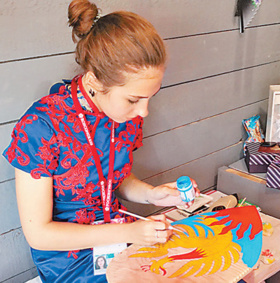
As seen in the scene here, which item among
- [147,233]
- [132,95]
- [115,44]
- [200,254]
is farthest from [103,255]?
[115,44]

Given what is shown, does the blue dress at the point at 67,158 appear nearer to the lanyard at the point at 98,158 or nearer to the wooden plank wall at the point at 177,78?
the lanyard at the point at 98,158

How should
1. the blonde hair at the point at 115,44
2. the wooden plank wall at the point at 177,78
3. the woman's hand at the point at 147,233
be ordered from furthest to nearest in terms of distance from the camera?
the wooden plank wall at the point at 177,78
the woman's hand at the point at 147,233
the blonde hair at the point at 115,44

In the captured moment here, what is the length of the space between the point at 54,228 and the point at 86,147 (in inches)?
9.9

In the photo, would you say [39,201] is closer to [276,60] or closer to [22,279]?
[22,279]

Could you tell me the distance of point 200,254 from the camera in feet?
3.59

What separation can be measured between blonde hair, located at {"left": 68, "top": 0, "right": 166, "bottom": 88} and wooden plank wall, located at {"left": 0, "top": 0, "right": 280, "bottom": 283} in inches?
10.3

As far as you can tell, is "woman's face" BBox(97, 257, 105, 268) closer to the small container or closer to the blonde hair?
the small container

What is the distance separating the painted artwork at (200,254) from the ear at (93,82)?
48 cm

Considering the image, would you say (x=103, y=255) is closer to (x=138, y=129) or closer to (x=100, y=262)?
(x=100, y=262)

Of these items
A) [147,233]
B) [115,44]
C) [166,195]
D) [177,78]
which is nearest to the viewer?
[115,44]

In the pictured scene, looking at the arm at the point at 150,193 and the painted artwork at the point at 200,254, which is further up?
the arm at the point at 150,193

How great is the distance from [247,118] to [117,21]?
4.34 ft

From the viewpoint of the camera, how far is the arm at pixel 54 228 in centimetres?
102

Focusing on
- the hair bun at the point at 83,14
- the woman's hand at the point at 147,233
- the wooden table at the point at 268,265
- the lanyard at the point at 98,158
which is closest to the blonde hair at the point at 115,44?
the hair bun at the point at 83,14
